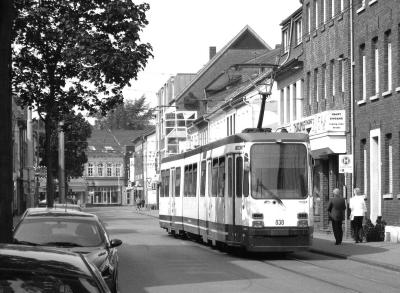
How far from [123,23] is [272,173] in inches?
215

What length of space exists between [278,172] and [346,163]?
648 centimetres

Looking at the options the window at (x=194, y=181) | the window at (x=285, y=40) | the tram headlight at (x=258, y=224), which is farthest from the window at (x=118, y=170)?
the tram headlight at (x=258, y=224)

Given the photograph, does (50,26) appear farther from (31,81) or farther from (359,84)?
(359,84)

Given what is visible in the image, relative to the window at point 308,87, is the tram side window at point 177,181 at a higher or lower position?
lower

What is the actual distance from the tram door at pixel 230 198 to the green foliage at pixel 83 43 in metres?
3.46

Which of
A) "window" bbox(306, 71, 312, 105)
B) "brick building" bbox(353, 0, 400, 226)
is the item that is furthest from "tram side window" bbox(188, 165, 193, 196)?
"window" bbox(306, 71, 312, 105)

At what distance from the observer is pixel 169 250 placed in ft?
92.3

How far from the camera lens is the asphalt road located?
16.3 meters

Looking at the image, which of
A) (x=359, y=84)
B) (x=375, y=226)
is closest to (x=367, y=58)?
(x=359, y=84)

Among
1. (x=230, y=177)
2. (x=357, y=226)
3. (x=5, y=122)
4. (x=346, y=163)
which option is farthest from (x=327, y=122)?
(x=5, y=122)

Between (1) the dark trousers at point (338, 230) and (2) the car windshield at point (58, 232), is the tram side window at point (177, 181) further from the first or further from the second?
(2) the car windshield at point (58, 232)

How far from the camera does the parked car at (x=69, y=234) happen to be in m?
12.4

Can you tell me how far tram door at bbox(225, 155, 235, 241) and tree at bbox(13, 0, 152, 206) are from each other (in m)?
3.46

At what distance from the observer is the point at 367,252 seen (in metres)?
25.6
